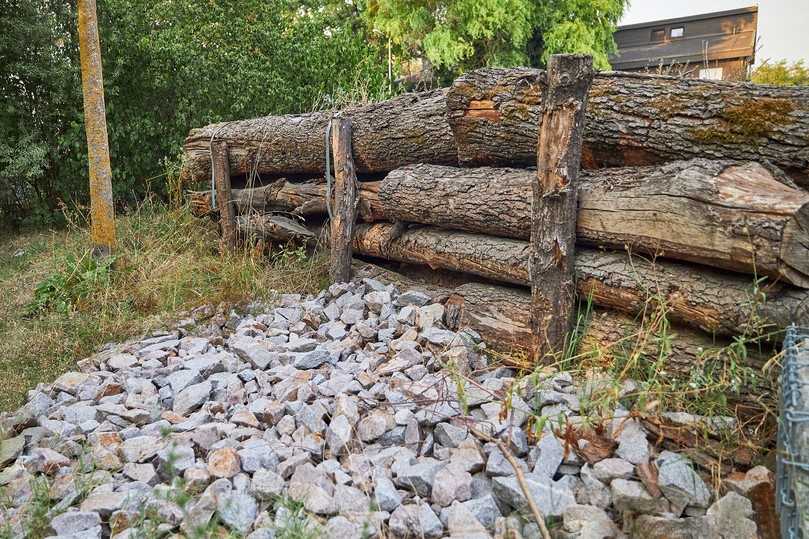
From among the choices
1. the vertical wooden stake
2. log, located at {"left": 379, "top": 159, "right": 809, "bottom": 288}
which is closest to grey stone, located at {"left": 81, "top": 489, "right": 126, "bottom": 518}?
log, located at {"left": 379, "top": 159, "right": 809, "bottom": 288}

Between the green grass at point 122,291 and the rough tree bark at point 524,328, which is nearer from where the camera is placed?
the rough tree bark at point 524,328

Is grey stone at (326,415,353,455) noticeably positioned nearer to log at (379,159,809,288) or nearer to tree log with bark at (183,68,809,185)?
log at (379,159,809,288)

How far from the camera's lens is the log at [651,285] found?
2.76m

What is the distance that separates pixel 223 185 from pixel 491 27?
8.69 meters

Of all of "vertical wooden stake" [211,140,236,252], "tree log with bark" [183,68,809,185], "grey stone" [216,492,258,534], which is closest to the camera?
"grey stone" [216,492,258,534]

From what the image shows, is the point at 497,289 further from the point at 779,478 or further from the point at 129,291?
the point at 129,291

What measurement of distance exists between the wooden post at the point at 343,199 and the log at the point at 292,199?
0.10 m

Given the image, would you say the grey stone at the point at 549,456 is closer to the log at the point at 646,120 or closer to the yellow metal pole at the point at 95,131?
the log at the point at 646,120

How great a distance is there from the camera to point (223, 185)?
6.39 m

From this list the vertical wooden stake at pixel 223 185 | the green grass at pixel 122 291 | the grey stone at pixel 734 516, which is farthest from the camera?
the vertical wooden stake at pixel 223 185

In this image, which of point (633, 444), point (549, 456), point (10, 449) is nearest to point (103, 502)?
point (10, 449)

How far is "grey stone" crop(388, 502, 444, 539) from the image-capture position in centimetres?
229

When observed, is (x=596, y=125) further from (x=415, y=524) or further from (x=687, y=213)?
(x=415, y=524)

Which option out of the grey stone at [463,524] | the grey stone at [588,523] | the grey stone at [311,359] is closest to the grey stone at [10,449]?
the grey stone at [311,359]
